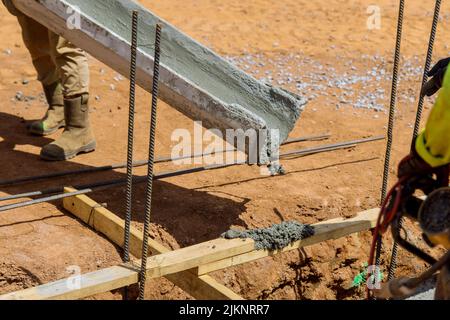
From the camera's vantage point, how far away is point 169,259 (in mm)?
3689

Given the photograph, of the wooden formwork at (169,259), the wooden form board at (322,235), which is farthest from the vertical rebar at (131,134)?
the wooden form board at (322,235)

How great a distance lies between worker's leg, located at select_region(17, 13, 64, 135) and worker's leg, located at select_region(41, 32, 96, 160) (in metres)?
→ 0.36

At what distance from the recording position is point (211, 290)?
12.1ft

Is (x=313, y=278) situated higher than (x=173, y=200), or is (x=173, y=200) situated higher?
(x=173, y=200)

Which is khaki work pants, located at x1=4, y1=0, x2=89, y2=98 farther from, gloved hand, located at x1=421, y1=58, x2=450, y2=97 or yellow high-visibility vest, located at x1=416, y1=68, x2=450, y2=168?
yellow high-visibility vest, located at x1=416, y1=68, x2=450, y2=168

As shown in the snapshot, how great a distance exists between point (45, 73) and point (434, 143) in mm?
3403

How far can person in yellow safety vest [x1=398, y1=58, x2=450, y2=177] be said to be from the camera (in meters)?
2.72

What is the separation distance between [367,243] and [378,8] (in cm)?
617

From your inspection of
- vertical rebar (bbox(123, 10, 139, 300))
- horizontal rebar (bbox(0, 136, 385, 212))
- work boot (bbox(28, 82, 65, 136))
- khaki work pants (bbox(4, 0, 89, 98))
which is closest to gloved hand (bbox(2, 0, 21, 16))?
khaki work pants (bbox(4, 0, 89, 98))

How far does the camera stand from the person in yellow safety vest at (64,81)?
4.97 meters

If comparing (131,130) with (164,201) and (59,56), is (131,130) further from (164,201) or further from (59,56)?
(59,56)

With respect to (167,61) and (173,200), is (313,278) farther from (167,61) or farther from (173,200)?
(167,61)
